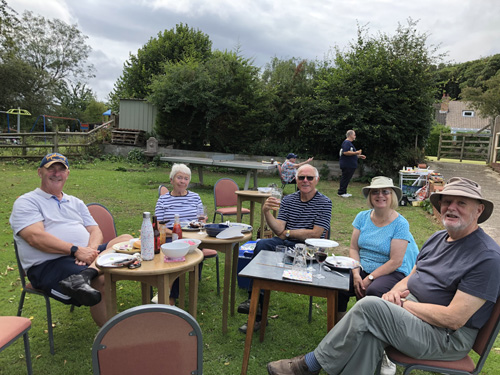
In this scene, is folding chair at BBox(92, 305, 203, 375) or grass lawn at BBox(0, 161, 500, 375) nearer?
folding chair at BBox(92, 305, 203, 375)

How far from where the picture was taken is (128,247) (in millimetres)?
2756

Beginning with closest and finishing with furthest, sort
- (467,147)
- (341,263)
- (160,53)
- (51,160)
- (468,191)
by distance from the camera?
(468,191), (341,263), (51,160), (467,147), (160,53)

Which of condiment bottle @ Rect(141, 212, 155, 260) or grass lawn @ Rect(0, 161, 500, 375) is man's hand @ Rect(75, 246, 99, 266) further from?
grass lawn @ Rect(0, 161, 500, 375)

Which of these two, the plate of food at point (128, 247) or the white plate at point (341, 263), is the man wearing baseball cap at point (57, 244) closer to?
the plate of food at point (128, 247)

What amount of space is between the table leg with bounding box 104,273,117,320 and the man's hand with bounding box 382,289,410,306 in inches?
78.5

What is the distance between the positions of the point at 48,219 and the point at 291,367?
2.42 meters

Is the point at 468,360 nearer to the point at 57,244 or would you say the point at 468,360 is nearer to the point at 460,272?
the point at 460,272

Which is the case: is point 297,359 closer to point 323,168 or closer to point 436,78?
point 323,168

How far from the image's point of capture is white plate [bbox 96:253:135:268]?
2355 millimetres

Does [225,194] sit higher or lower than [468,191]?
lower

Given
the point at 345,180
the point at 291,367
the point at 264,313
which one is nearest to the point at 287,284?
the point at 291,367

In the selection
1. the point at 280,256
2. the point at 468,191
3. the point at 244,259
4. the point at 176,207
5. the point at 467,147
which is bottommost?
the point at 244,259

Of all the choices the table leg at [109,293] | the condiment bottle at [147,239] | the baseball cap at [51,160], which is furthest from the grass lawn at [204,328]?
the baseball cap at [51,160]

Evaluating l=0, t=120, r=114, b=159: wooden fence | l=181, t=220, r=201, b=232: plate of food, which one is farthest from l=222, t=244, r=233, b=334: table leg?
l=0, t=120, r=114, b=159: wooden fence
